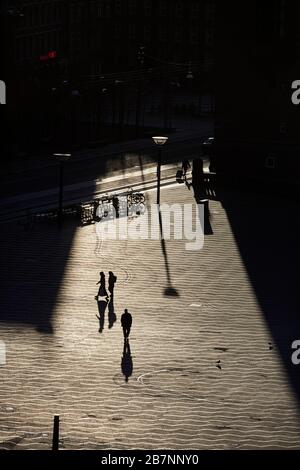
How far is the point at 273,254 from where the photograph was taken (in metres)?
59.8

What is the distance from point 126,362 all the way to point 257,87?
38.4 metres

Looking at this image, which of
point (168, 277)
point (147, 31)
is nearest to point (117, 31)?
point (147, 31)

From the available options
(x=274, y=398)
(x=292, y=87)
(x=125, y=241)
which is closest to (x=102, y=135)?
(x=292, y=87)

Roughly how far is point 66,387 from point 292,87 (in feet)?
132

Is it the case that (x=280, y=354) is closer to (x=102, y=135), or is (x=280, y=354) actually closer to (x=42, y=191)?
(x=42, y=191)

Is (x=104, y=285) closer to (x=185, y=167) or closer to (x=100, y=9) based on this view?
(x=185, y=167)

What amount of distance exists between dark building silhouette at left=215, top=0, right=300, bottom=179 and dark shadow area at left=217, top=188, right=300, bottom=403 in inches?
107

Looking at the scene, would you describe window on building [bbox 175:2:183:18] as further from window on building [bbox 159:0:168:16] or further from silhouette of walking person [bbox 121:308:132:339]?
silhouette of walking person [bbox 121:308:132:339]

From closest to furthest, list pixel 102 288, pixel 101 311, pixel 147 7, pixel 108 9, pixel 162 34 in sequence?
1. pixel 101 311
2. pixel 102 288
3. pixel 108 9
4. pixel 162 34
5. pixel 147 7

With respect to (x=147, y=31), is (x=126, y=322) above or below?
above

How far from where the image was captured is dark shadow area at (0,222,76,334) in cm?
4903

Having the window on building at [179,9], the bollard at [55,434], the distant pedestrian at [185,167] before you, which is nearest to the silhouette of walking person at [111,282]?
the bollard at [55,434]

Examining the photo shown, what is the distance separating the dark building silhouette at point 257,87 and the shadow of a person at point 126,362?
33.2 metres
